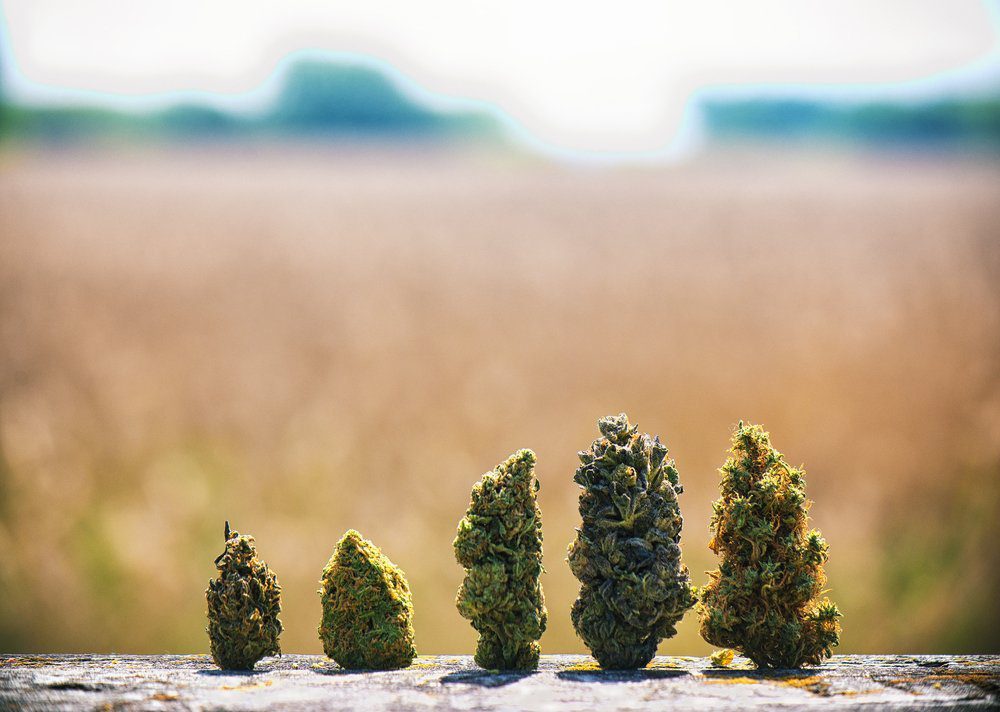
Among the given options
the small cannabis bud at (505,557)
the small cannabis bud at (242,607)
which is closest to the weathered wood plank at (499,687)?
the small cannabis bud at (242,607)

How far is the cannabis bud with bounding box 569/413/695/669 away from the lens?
1040 cm

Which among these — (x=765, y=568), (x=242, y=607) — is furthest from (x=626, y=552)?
(x=242, y=607)

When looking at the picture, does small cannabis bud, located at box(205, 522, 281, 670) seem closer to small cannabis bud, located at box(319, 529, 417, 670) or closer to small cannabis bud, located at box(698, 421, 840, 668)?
small cannabis bud, located at box(319, 529, 417, 670)

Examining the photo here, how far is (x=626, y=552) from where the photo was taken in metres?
10.4

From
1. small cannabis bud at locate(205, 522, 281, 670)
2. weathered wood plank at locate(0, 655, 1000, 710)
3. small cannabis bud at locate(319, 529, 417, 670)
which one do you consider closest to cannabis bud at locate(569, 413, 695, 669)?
weathered wood plank at locate(0, 655, 1000, 710)

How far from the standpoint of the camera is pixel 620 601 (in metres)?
Answer: 10.4

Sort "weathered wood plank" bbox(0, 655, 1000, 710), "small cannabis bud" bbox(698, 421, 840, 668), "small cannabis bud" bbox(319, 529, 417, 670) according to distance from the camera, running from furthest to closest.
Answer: "small cannabis bud" bbox(319, 529, 417, 670) < "small cannabis bud" bbox(698, 421, 840, 668) < "weathered wood plank" bbox(0, 655, 1000, 710)

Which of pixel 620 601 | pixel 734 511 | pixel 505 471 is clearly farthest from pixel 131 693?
pixel 734 511

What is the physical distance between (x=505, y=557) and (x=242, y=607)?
285cm

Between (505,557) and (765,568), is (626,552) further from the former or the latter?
(765,568)

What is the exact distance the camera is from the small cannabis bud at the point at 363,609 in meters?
10.8

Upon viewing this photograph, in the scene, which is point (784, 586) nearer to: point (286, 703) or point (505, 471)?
point (505, 471)

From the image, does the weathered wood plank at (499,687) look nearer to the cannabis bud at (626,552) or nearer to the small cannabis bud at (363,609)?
the small cannabis bud at (363,609)

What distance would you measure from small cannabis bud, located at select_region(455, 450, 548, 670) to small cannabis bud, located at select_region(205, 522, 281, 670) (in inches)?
83.2
